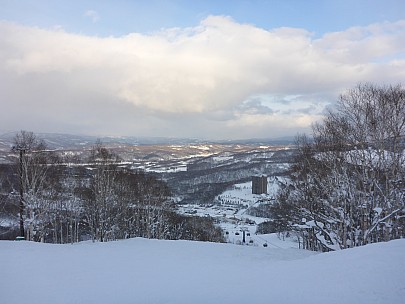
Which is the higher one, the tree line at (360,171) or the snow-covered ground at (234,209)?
the tree line at (360,171)

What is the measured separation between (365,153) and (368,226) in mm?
3110

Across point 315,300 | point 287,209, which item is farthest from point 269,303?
point 287,209

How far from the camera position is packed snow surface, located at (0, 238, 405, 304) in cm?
530

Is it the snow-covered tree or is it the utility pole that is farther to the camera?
the utility pole

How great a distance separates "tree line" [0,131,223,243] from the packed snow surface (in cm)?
740

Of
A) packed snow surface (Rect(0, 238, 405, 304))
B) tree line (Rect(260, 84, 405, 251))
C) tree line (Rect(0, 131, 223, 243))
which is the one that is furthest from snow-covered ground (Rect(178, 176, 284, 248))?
packed snow surface (Rect(0, 238, 405, 304))

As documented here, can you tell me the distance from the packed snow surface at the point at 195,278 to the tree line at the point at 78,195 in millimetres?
7405

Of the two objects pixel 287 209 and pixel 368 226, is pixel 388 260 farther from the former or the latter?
pixel 287 209

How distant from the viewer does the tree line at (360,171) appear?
38.6ft

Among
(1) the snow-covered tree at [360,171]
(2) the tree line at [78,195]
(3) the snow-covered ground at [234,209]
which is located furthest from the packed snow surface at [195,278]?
(3) the snow-covered ground at [234,209]

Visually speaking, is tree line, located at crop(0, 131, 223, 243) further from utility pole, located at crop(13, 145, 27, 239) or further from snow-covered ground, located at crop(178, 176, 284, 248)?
snow-covered ground, located at crop(178, 176, 284, 248)

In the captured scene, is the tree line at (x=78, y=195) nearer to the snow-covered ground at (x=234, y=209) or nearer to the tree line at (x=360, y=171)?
the tree line at (x=360, y=171)

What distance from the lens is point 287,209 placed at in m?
16.9

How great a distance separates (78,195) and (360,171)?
16.1 meters
